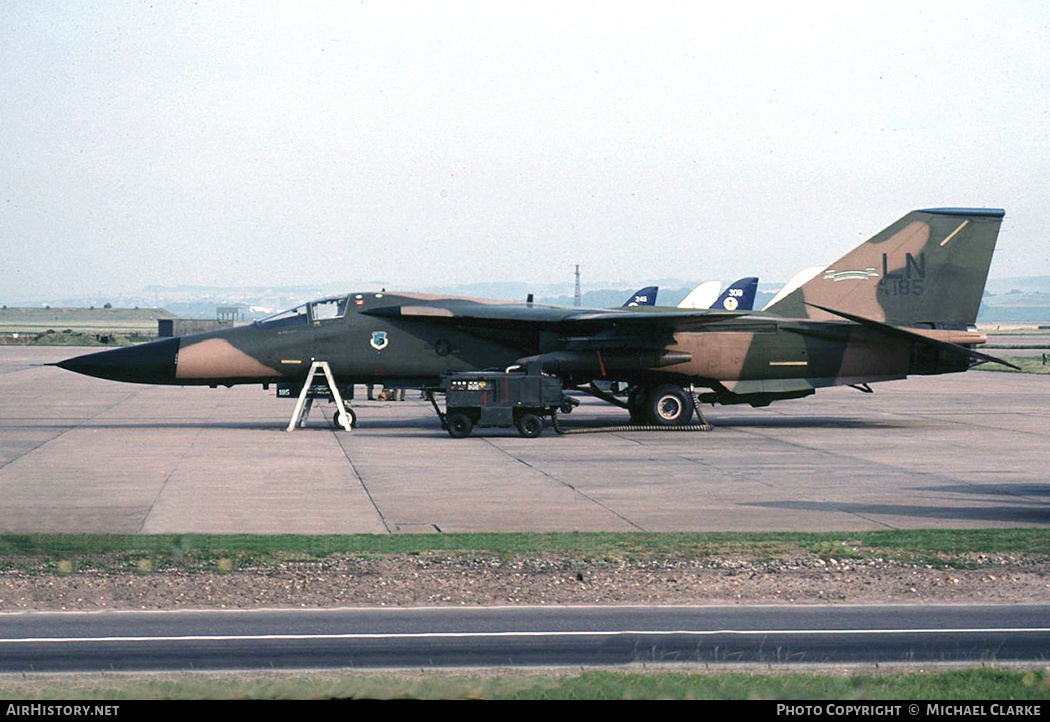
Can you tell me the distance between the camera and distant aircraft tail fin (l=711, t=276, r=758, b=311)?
57594 mm

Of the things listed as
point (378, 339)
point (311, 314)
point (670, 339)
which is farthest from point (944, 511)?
point (311, 314)

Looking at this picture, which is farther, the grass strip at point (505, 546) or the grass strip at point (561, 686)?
the grass strip at point (505, 546)

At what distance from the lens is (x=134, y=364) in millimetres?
27906

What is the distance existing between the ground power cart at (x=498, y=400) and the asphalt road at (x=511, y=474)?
0.59 m

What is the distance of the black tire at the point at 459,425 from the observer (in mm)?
26812

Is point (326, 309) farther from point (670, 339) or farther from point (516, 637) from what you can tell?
point (516, 637)

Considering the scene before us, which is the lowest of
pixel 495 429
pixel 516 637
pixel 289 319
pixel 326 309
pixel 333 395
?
pixel 495 429

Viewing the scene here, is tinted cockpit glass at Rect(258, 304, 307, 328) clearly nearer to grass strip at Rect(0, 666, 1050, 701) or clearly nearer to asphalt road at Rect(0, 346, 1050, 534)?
asphalt road at Rect(0, 346, 1050, 534)

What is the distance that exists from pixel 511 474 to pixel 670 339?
9345 mm

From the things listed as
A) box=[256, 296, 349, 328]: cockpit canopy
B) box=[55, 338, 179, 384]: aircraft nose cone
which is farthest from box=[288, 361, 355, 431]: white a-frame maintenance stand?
box=[55, 338, 179, 384]: aircraft nose cone

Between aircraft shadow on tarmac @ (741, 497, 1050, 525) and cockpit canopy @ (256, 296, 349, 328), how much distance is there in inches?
545

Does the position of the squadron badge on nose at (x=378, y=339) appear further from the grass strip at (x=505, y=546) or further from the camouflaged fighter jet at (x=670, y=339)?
the grass strip at (x=505, y=546)

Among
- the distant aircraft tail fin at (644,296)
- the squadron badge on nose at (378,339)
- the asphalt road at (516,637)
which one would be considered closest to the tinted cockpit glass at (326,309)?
the squadron badge on nose at (378,339)
